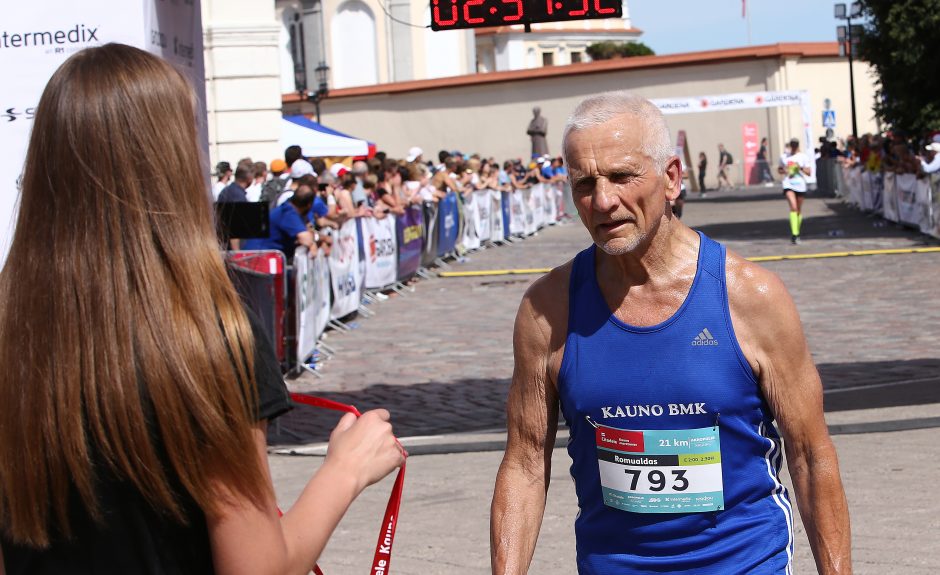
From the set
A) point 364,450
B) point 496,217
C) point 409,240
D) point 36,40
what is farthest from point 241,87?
point 364,450

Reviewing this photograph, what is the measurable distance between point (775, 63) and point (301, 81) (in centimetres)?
1686

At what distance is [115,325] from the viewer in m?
2.06

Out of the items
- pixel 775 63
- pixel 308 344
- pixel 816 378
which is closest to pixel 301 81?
pixel 775 63

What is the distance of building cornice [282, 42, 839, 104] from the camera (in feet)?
165

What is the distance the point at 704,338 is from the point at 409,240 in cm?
1663

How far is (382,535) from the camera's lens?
2.59 meters

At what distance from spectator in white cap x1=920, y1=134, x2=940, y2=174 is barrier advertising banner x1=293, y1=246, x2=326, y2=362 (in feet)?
42.2

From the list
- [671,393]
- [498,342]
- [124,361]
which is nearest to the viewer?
[124,361]

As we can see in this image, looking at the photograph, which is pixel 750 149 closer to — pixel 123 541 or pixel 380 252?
pixel 380 252

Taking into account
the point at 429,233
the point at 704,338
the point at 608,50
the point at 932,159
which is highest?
the point at 608,50

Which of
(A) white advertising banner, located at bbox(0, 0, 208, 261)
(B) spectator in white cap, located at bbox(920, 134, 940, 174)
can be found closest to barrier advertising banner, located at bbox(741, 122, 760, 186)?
(B) spectator in white cap, located at bbox(920, 134, 940, 174)

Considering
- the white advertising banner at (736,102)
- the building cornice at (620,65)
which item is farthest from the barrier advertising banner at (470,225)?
the building cornice at (620,65)

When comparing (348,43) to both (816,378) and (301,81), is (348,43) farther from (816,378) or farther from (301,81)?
(816,378)

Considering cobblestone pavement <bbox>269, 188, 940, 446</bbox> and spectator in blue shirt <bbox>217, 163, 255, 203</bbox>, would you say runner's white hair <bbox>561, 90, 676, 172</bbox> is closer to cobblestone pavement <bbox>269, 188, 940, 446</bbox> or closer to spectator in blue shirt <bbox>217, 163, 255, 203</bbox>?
cobblestone pavement <bbox>269, 188, 940, 446</bbox>
